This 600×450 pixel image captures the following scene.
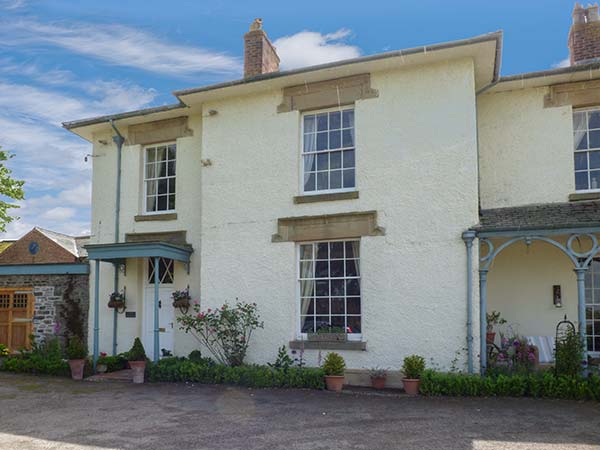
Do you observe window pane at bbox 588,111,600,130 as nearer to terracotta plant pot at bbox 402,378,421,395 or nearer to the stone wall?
terracotta plant pot at bbox 402,378,421,395

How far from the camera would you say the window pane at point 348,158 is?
1108cm

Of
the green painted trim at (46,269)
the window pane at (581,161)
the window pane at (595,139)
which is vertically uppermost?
the window pane at (595,139)

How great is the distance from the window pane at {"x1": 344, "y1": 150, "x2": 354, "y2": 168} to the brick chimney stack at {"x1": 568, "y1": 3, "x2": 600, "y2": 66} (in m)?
5.36

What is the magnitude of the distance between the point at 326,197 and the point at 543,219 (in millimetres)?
4091

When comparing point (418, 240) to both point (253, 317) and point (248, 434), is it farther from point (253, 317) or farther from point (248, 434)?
point (248, 434)

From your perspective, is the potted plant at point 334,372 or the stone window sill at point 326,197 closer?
the potted plant at point 334,372

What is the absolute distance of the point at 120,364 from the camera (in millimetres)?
12672

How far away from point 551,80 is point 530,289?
4.21 m

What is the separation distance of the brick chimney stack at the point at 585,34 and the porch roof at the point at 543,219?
3495 mm

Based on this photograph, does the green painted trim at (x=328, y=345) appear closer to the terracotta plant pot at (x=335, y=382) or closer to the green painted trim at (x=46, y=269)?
the terracotta plant pot at (x=335, y=382)

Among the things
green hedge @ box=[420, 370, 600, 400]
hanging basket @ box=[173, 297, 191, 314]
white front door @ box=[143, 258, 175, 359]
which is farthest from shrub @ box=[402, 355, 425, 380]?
white front door @ box=[143, 258, 175, 359]

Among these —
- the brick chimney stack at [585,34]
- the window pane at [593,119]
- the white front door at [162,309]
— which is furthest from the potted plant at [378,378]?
the brick chimney stack at [585,34]

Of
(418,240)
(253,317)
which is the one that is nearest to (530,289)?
(418,240)

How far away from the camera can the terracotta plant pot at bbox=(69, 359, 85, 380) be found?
1199 cm
